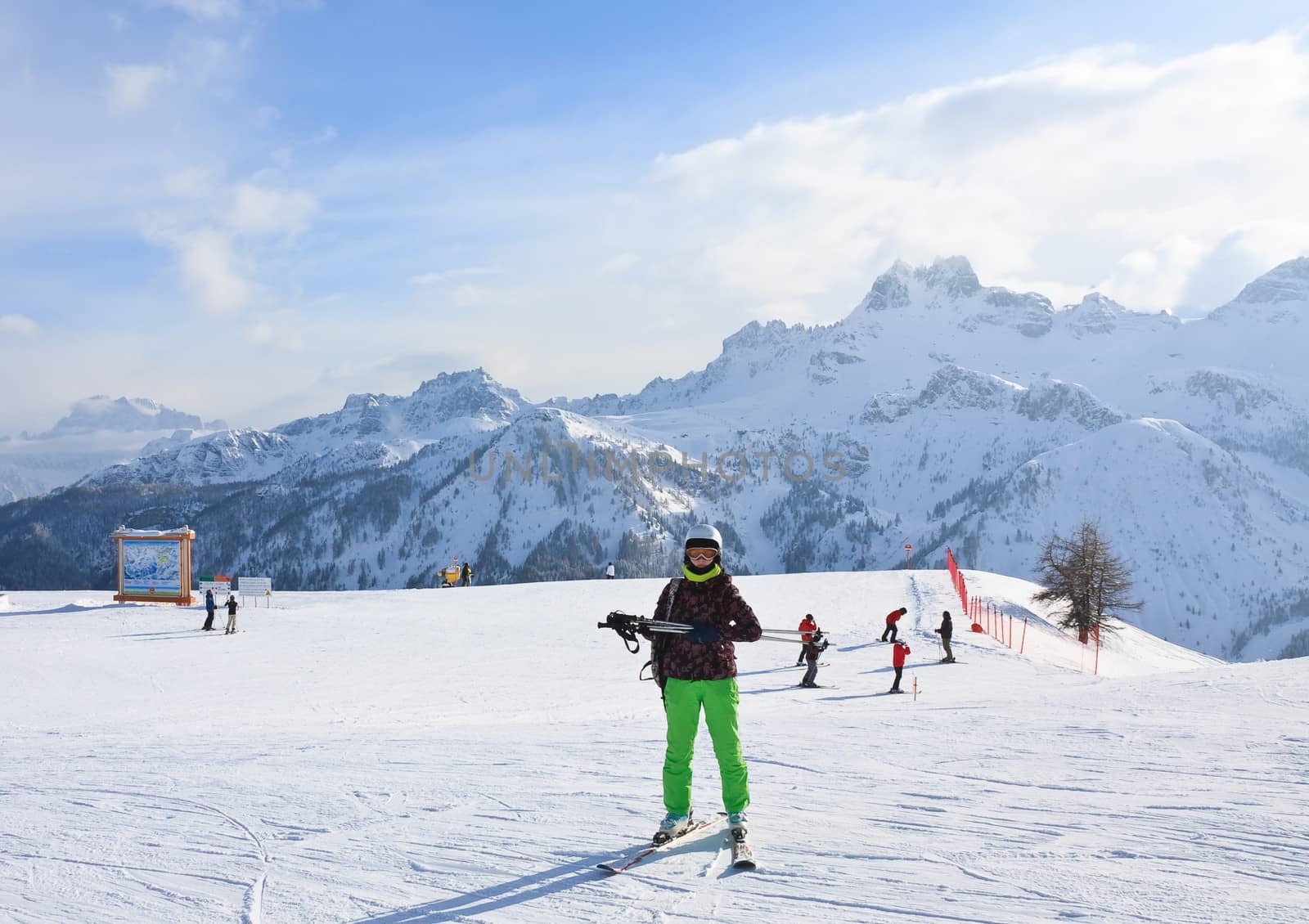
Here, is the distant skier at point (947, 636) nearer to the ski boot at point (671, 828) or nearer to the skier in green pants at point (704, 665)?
the ski boot at point (671, 828)

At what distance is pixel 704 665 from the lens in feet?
20.2

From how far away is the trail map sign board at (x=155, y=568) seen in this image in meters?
34.3

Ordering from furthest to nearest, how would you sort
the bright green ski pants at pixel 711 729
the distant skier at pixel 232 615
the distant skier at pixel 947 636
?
the distant skier at pixel 232 615
the distant skier at pixel 947 636
the bright green ski pants at pixel 711 729

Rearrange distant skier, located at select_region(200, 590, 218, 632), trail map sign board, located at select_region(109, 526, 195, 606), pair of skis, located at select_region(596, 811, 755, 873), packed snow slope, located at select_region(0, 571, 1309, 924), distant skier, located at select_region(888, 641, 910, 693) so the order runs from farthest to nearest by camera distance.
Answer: trail map sign board, located at select_region(109, 526, 195, 606) → distant skier, located at select_region(200, 590, 218, 632) → distant skier, located at select_region(888, 641, 910, 693) → pair of skis, located at select_region(596, 811, 755, 873) → packed snow slope, located at select_region(0, 571, 1309, 924)

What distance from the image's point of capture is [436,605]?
34.1 meters

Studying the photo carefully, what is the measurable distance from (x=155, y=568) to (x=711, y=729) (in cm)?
3459

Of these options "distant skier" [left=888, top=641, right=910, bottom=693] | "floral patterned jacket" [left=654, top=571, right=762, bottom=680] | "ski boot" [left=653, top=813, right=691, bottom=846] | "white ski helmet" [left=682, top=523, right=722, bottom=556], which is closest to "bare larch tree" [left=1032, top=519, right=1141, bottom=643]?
"distant skier" [left=888, top=641, right=910, bottom=693]

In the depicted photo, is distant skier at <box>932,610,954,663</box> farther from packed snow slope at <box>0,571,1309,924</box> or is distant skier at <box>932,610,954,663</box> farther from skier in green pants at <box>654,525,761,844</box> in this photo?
skier in green pants at <box>654,525,761,844</box>

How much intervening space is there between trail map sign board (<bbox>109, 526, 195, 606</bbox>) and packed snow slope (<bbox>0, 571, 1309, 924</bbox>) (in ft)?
55.2

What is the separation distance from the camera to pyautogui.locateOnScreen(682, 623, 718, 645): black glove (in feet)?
20.0

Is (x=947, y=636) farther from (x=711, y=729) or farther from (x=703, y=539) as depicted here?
(x=703, y=539)

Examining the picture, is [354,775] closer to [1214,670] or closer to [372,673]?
[372,673]

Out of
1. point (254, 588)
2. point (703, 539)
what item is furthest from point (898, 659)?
point (254, 588)

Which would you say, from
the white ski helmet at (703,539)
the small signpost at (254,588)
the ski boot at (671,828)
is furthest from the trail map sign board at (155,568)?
the white ski helmet at (703,539)
